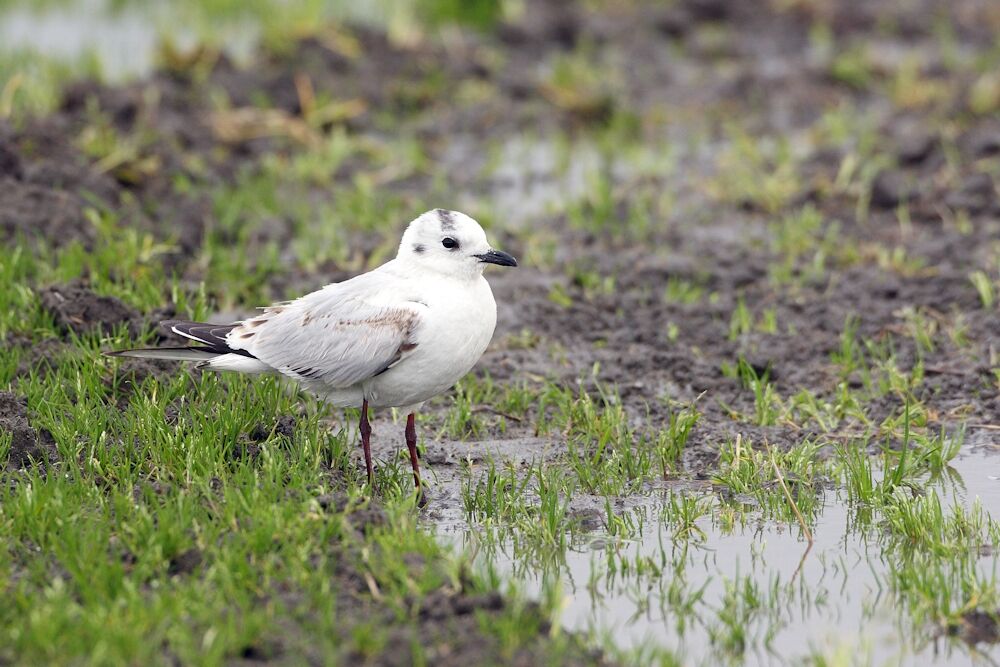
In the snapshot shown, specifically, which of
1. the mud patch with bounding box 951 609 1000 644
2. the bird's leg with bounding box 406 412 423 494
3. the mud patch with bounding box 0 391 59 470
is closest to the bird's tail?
the mud patch with bounding box 0 391 59 470

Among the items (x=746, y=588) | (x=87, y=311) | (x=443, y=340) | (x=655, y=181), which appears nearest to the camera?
(x=746, y=588)

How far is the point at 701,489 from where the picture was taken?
6.53m

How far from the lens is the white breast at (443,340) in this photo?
6.18 meters

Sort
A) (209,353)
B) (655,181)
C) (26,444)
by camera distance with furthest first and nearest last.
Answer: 1. (655,181)
2. (209,353)
3. (26,444)

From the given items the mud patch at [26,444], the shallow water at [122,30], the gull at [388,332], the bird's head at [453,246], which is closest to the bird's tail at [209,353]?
the gull at [388,332]

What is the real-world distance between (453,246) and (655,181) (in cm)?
446

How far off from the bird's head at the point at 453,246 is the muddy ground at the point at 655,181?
3.30 ft

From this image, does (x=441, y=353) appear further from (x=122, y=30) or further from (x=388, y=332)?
(x=122, y=30)

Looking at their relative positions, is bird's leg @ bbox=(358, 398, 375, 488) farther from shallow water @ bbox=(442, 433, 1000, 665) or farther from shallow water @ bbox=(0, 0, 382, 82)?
shallow water @ bbox=(0, 0, 382, 82)

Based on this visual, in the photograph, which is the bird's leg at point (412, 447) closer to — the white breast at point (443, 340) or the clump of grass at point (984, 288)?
the white breast at point (443, 340)

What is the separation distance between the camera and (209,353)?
21.4ft

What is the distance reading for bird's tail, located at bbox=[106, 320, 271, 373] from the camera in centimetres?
Answer: 646

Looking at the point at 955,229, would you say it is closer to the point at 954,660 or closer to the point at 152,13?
the point at 954,660

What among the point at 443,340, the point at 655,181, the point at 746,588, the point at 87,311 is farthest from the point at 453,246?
the point at 655,181
